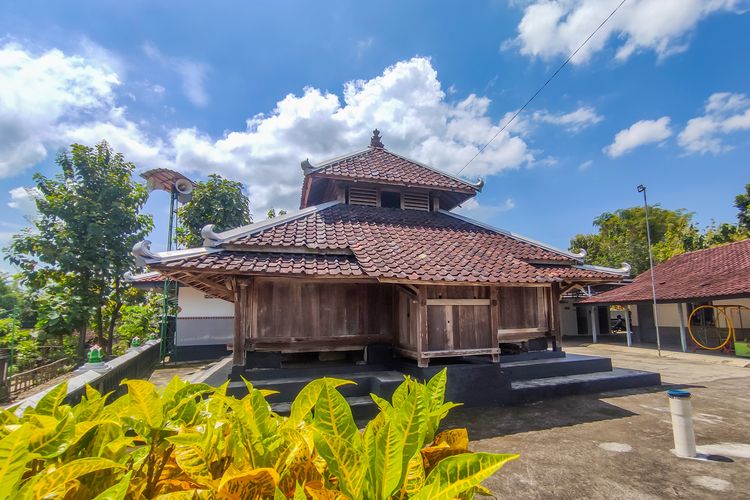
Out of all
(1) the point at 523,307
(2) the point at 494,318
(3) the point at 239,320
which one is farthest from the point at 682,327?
(3) the point at 239,320

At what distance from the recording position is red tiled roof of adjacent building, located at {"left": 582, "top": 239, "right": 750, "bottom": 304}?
48.4 ft

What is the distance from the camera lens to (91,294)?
1416 cm

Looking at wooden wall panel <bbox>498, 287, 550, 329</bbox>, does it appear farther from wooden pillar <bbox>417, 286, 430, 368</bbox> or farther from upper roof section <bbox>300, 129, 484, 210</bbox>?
upper roof section <bbox>300, 129, 484, 210</bbox>

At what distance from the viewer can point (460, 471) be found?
3.72ft

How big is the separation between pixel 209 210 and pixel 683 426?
17912 mm

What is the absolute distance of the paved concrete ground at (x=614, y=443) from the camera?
4.37 meters

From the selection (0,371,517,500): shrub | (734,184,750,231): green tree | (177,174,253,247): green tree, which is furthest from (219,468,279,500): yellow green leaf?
(734,184,750,231): green tree

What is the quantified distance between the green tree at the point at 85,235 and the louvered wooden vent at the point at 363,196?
10356 mm

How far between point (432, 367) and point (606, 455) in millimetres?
3183

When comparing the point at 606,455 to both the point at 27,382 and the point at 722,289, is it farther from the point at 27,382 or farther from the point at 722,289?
the point at 27,382

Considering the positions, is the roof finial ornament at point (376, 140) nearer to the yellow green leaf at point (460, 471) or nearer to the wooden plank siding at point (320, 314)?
the wooden plank siding at point (320, 314)

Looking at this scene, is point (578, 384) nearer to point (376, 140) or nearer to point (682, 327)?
point (376, 140)

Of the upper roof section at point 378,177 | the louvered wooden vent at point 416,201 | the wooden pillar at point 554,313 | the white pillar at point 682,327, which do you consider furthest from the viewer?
the white pillar at point 682,327

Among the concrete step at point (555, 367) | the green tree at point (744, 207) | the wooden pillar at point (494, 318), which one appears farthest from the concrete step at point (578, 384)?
the green tree at point (744, 207)
